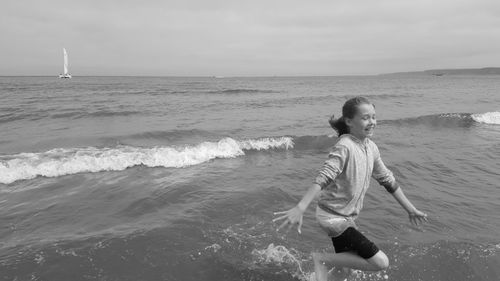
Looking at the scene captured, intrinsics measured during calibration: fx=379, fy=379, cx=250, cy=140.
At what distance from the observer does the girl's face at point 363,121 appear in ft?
11.3

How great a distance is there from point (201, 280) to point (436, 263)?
286 centimetres

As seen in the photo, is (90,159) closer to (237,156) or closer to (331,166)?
(237,156)

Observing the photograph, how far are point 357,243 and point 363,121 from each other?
1130 mm

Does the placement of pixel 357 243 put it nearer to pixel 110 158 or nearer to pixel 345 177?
pixel 345 177

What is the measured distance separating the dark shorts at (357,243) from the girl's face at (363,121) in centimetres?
91

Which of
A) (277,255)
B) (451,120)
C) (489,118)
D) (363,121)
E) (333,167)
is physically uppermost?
(363,121)

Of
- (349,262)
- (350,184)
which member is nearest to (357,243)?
(349,262)

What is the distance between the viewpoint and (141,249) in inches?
197

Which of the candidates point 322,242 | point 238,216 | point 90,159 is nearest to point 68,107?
point 90,159

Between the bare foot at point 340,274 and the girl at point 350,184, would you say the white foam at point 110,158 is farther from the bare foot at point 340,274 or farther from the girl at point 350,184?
the girl at point 350,184

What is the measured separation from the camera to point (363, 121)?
346 centimetres

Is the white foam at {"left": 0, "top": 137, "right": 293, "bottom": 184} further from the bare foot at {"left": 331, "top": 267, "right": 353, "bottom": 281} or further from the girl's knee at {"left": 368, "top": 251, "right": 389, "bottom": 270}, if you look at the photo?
the girl's knee at {"left": 368, "top": 251, "right": 389, "bottom": 270}

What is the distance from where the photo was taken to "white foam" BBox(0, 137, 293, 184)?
30.7ft

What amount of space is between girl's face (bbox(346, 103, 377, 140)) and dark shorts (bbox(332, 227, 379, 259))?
908mm
